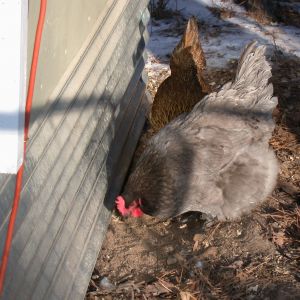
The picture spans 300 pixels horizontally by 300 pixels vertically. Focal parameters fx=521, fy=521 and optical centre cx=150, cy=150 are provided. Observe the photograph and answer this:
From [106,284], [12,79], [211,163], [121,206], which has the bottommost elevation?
[106,284]

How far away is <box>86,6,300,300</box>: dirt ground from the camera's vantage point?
3.15 m

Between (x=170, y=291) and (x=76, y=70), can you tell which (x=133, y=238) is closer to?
(x=170, y=291)

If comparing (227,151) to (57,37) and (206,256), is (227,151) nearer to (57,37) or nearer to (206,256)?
(206,256)

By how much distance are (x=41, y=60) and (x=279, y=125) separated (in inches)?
110

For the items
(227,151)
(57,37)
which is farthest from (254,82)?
(57,37)

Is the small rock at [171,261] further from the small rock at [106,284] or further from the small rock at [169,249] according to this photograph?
the small rock at [106,284]

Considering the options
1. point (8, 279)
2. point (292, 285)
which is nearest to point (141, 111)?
point (292, 285)

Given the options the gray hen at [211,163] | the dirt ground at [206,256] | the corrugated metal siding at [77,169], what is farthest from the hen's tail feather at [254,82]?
the corrugated metal siding at [77,169]

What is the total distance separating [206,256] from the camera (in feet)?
11.1

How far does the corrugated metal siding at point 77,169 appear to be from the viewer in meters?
2.31

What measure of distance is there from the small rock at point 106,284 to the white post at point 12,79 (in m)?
1.53

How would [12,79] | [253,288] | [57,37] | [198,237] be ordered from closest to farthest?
[12,79]
[57,37]
[253,288]
[198,237]

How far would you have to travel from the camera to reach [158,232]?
3682 millimetres

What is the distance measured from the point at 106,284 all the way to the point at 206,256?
675 mm
